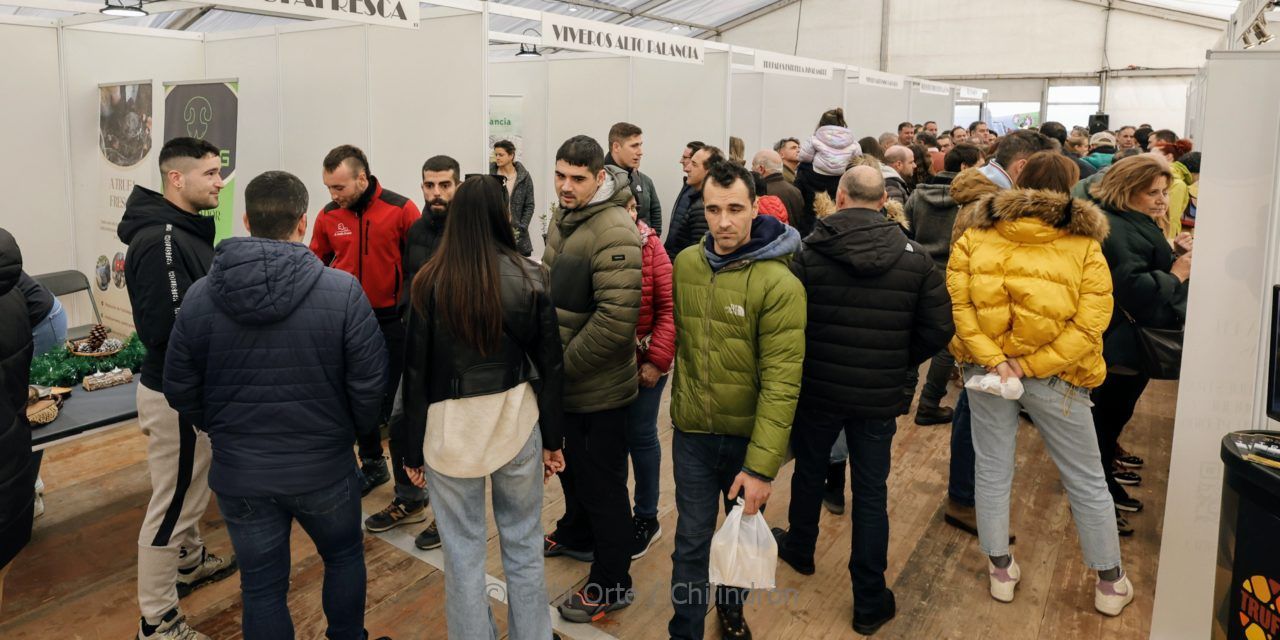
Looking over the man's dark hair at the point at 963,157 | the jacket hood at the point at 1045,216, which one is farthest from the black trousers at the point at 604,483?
the man's dark hair at the point at 963,157

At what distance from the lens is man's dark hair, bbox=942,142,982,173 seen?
4.63 m

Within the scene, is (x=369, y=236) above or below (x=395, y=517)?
above

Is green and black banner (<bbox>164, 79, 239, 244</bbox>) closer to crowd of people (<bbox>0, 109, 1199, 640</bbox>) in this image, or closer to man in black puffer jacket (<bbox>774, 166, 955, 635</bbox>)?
crowd of people (<bbox>0, 109, 1199, 640</bbox>)

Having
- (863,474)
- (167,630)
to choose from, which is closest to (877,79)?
(863,474)

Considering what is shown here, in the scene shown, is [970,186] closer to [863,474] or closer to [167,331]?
[863,474]

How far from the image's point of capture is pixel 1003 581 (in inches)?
105

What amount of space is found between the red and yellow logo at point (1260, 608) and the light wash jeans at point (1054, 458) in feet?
2.80

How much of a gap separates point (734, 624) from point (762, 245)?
45.7 inches

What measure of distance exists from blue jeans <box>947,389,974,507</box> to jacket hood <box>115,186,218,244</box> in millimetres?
→ 2809

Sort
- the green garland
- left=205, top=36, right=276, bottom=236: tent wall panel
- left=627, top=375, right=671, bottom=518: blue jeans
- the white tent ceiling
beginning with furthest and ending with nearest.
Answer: the white tent ceiling < left=205, top=36, right=276, bottom=236: tent wall panel < the green garland < left=627, top=375, right=671, bottom=518: blue jeans

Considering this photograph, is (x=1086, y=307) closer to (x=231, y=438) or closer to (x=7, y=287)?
(x=231, y=438)

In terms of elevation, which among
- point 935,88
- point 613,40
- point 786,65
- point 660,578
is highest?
point 935,88

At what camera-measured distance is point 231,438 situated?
6.34ft

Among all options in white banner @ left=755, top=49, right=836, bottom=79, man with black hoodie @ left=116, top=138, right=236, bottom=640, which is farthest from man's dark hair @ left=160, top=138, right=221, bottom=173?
white banner @ left=755, top=49, right=836, bottom=79
